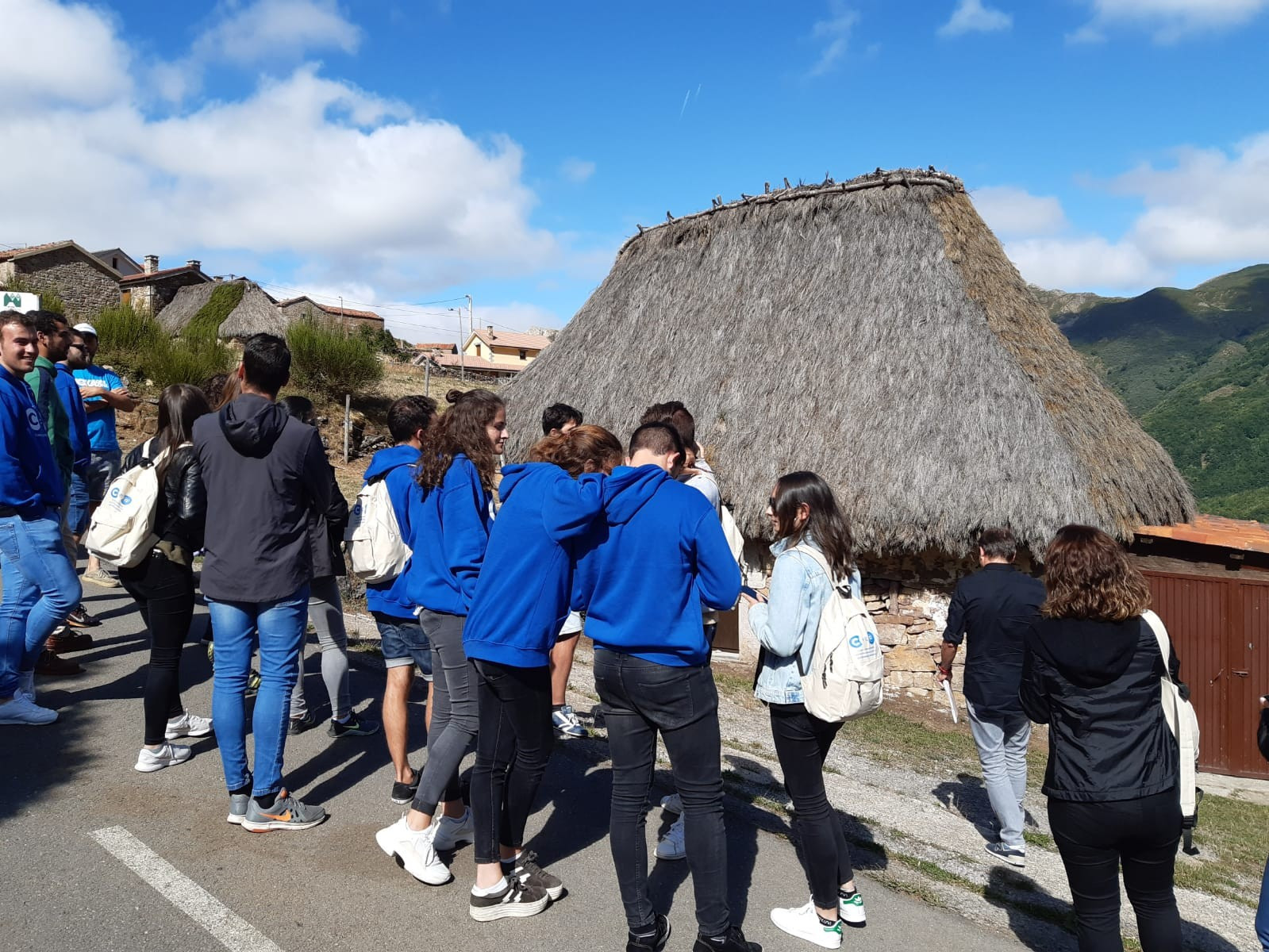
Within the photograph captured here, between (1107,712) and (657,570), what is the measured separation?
4.66ft

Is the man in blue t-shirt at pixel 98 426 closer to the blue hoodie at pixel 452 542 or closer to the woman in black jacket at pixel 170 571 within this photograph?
the woman in black jacket at pixel 170 571

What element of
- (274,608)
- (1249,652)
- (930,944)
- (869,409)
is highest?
(869,409)

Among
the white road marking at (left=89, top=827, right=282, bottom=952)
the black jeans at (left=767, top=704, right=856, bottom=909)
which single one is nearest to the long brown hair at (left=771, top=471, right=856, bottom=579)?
the black jeans at (left=767, top=704, right=856, bottom=909)

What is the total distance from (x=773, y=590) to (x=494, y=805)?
1231mm

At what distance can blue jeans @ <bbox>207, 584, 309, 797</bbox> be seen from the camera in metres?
3.39

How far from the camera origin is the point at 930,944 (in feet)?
10.0

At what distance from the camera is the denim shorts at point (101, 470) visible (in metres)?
6.27

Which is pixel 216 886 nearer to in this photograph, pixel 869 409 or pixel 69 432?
pixel 69 432

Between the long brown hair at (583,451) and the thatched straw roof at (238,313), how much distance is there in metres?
29.6

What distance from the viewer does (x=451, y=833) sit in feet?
11.3

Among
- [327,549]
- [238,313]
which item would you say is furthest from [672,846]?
[238,313]

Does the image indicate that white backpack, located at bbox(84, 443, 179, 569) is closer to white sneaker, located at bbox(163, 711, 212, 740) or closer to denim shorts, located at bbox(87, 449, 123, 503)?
white sneaker, located at bbox(163, 711, 212, 740)

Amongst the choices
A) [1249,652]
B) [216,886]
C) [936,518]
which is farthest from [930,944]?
[1249,652]

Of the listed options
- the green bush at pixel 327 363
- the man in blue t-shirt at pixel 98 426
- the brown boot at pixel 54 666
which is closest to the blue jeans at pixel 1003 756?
the brown boot at pixel 54 666
